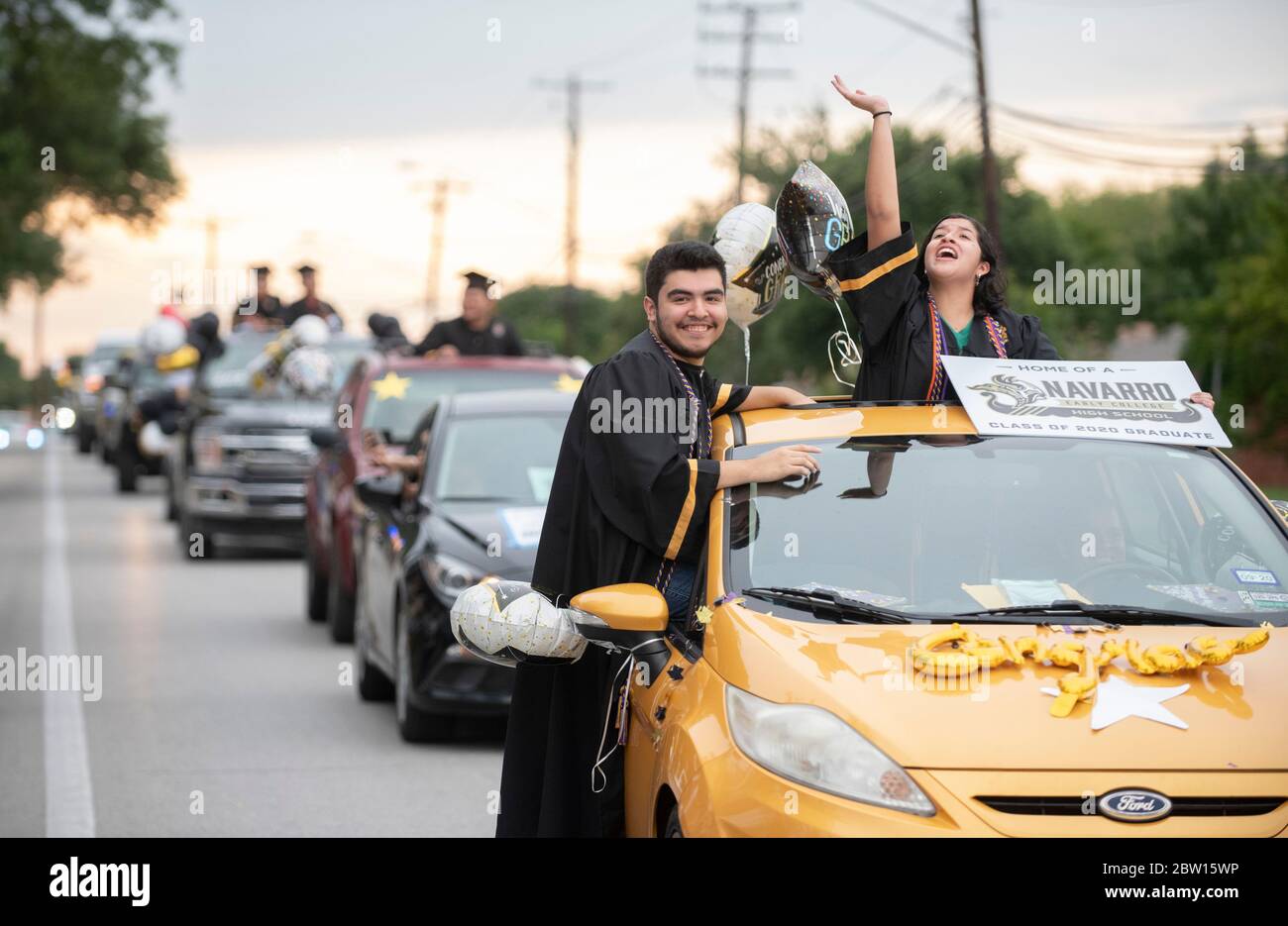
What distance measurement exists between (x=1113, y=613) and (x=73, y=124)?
3567cm

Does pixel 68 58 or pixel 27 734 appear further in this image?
pixel 68 58

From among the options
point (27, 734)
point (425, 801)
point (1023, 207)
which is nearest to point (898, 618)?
point (425, 801)

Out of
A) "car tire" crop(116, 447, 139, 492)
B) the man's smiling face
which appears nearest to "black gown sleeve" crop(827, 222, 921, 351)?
the man's smiling face

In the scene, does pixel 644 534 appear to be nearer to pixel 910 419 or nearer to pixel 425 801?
pixel 910 419

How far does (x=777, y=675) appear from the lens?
440 centimetres

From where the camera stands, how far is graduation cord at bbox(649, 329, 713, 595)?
5.26 m

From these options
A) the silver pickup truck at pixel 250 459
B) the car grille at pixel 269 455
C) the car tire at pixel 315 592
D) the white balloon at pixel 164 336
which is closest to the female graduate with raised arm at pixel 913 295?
the car tire at pixel 315 592

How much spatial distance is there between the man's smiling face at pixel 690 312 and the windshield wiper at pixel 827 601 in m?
0.89

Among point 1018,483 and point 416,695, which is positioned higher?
point 1018,483

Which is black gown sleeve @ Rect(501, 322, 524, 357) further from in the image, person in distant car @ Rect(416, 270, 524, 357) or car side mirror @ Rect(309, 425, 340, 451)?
car side mirror @ Rect(309, 425, 340, 451)

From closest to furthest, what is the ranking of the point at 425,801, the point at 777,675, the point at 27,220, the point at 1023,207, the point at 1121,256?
the point at 777,675
the point at 425,801
the point at 27,220
the point at 1023,207
the point at 1121,256

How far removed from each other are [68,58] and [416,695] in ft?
97.1

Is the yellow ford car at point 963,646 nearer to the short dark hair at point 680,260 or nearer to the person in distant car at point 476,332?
the short dark hair at point 680,260
